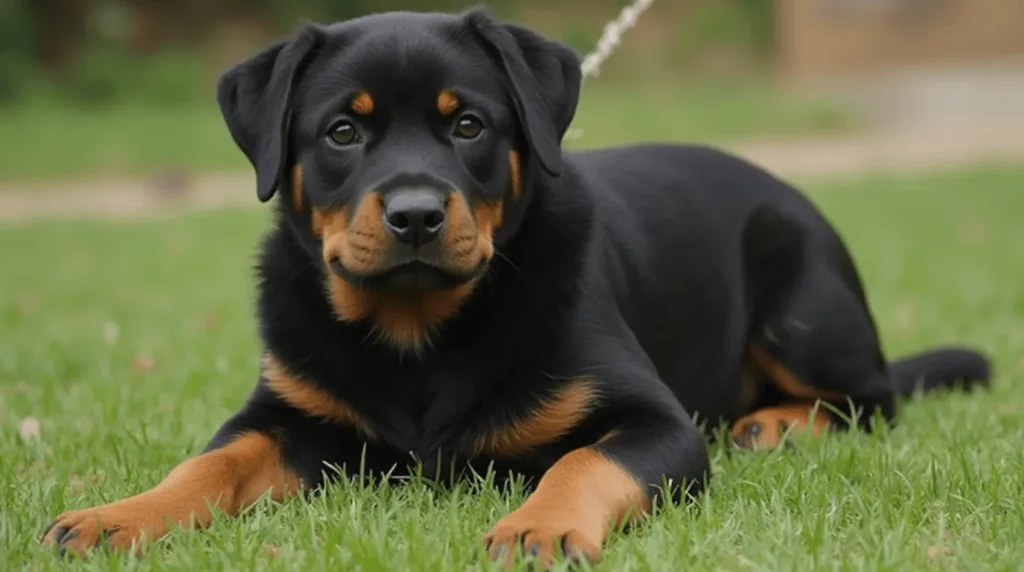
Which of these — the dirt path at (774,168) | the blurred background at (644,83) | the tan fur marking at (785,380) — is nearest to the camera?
the tan fur marking at (785,380)

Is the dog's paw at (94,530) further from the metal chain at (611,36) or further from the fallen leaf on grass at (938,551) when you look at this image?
the metal chain at (611,36)

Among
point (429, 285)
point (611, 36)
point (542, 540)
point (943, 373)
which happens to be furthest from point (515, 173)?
point (943, 373)

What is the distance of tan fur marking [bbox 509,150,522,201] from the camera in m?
3.35

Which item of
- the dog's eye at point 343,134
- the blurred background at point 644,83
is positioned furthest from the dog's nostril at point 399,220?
the blurred background at point 644,83

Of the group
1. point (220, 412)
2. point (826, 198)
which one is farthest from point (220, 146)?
point (220, 412)

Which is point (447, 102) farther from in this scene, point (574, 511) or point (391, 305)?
point (574, 511)

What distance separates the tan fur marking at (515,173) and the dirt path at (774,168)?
33.4ft

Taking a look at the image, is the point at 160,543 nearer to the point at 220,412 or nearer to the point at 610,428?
the point at 610,428

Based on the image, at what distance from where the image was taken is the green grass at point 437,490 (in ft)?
8.55

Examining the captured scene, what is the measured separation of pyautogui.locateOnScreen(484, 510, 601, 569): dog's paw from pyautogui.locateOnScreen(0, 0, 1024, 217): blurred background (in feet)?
34.7

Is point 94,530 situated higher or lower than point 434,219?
lower

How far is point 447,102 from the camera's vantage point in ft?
10.7

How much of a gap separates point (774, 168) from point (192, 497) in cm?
1249

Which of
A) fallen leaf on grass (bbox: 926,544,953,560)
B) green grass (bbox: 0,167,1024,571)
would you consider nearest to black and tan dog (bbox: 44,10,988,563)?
green grass (bbox: 0,167,1024,571)
